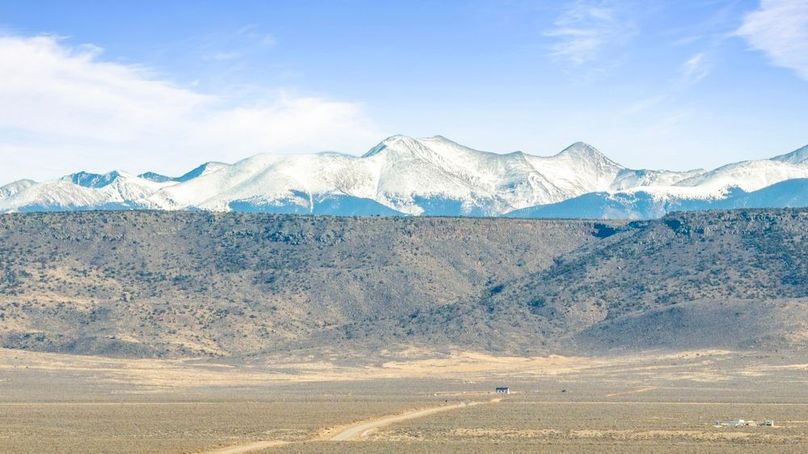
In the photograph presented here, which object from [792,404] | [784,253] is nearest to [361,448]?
[792,404]

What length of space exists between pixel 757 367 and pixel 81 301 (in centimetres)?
8868

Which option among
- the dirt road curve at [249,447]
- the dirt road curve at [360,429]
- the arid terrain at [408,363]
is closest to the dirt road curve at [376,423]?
the dirt road curve at [360,429]

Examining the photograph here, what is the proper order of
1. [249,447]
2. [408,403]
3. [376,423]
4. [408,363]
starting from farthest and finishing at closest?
[408,363] < [408,403] < [376,423] < [249,447]

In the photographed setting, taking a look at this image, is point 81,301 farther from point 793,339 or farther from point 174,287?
point 793,339

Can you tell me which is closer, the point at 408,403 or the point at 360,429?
the point at 360,429

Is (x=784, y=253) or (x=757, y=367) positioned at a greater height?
(x=784, y=253)

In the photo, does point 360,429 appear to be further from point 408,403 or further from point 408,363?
point 408,363

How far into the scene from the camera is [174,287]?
198 metres

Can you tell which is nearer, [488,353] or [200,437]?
[200,437]

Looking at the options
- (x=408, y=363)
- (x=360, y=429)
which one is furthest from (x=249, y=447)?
(x=408, y=363)

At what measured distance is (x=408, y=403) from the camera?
115 meters

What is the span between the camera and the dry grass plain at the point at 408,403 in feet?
267

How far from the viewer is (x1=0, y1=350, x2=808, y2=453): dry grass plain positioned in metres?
81.3

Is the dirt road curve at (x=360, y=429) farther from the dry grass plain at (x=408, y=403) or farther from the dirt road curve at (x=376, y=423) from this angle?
the dry grass plain at (x=408, y=403)
